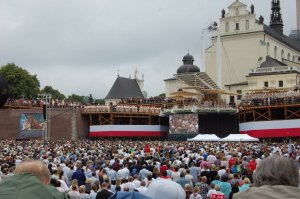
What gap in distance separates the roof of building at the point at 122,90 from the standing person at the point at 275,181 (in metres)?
90.0

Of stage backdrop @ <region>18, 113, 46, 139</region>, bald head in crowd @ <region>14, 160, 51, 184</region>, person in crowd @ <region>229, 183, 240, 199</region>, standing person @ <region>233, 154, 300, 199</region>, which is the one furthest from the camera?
stage backdrop @ <region>18, 113, 46, 139</region>

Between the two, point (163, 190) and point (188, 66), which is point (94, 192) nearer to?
point (163, 190)

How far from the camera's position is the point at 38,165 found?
3654 millimetres

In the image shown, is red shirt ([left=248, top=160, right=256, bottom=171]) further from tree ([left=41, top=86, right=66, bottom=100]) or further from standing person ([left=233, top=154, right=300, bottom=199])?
tree ([left=41, top=86, right=66, bottom=100])

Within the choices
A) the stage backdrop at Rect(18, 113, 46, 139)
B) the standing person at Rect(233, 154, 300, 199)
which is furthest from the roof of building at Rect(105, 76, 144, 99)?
the standing person at Rect(233, 154, 300, 199)

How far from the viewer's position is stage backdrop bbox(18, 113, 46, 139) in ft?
191

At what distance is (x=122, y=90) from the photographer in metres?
94.5

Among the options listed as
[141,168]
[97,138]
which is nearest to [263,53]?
[97,138]

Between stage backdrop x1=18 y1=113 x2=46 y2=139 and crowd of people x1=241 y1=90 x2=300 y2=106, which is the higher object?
crowd of people x1=241 y1=90 x2=300 y2=106

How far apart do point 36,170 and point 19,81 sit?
284ft

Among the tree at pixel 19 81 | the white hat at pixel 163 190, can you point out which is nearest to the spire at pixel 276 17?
the tree at pixel 19 81

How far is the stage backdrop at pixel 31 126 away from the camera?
191 ft

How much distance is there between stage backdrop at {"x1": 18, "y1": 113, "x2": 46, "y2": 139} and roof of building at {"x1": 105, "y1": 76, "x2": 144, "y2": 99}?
35083 millimetres

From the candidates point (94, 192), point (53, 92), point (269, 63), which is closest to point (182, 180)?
point (94, 192)
